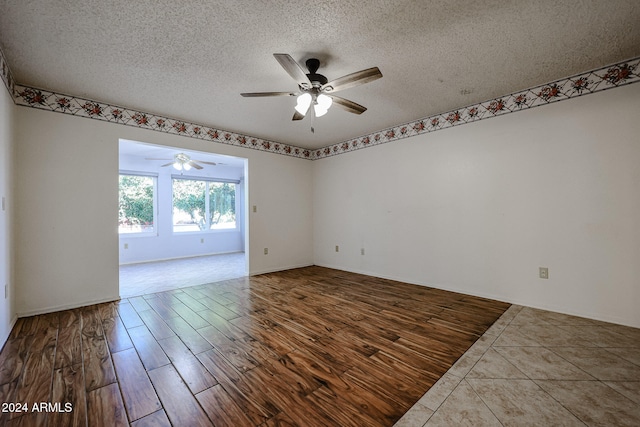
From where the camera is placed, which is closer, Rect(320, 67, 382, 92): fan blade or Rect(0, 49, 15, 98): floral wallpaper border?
Rect(320, 67, 382, 92): fan blade

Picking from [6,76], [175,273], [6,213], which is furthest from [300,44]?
[175,273]

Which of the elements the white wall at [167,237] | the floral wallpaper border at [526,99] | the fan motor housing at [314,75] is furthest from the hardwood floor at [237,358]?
the white wall at [167,237]

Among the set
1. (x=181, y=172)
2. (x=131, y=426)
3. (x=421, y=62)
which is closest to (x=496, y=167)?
(x=421, y=62)

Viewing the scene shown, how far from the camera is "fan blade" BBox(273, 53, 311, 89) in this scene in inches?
70.3

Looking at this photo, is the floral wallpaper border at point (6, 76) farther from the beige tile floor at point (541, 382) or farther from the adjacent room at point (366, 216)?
the beige tile floor at point (541, 382)

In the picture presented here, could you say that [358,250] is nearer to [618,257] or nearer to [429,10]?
[618,257]

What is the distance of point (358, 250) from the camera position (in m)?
4.79

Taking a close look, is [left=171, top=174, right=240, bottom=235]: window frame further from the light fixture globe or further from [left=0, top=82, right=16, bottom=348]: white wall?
the light fixture globe

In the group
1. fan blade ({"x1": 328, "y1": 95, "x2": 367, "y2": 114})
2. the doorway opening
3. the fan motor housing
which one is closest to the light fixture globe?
the fan motor housing

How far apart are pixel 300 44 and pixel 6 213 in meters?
3.06

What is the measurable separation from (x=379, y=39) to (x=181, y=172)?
5827mm

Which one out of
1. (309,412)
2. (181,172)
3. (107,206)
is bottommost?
(309,412)

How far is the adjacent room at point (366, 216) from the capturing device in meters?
1.61

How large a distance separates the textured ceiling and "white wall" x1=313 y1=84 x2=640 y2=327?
598 millimetres
